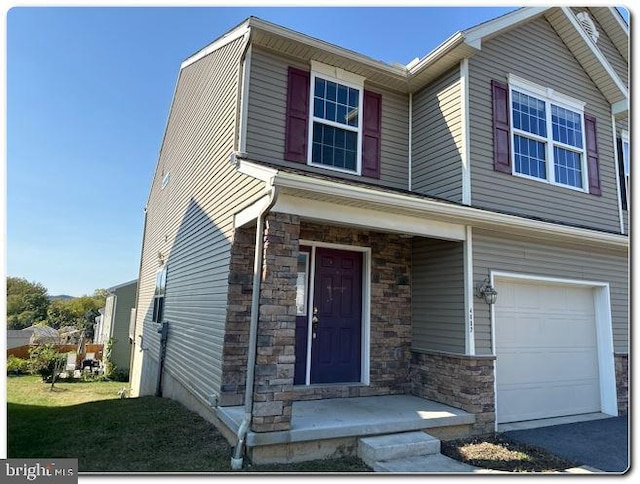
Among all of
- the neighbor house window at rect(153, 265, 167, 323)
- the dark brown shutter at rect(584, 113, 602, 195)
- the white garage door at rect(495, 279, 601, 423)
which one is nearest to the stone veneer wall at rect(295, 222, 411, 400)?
the white garage door at rect(495, 279, 601, 423)

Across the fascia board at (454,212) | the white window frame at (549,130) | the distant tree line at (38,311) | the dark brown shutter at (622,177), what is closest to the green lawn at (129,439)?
the fascia board at (454,212)

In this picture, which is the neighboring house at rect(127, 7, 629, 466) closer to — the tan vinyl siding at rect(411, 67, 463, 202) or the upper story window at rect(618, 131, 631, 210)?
the tan vinyl siding at rect(411, 67, 463, 202)

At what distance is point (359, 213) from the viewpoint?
5059 millimetres

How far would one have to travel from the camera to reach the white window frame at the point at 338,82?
647 cm

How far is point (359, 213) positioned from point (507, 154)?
3158mm

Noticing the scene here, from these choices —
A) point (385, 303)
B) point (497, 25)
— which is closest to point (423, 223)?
point (385, 303)

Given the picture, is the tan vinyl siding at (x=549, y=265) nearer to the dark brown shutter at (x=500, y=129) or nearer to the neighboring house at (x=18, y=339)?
the dark brown shutter at (x=500, y=129)

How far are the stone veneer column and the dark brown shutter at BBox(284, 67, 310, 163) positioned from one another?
75.0 inches

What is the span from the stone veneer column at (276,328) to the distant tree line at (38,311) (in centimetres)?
2030

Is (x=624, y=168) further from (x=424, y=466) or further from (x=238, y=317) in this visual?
(x=238, y=317)

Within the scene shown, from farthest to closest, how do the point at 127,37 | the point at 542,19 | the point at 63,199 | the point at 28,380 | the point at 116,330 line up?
the point at 116,330, the point at 28,380, the point at 63,199, the point at 542,19, the point at 127,37

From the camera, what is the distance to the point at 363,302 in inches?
254

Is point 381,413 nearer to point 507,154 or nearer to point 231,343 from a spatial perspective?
point 231,343

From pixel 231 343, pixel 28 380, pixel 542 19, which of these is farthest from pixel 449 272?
pixel 28 380
